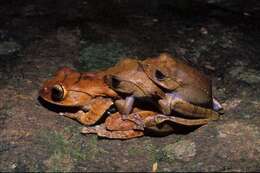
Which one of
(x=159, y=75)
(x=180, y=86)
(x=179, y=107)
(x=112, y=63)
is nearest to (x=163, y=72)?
(x=159, y=75)

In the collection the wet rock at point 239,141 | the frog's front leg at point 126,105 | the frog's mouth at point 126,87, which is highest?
the frog's mouth at point 126,87

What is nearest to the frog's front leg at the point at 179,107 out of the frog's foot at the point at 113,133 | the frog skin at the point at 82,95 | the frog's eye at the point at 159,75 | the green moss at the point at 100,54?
the frog's eye at the point at 159,75

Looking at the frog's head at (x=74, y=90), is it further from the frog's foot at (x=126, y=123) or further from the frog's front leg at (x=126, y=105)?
the frog's foot at (x=126, y=123)

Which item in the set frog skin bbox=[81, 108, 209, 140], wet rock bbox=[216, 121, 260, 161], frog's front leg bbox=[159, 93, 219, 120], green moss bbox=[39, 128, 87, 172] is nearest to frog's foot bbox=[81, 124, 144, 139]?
frog skin bbox=[81, 108, 209, 140]

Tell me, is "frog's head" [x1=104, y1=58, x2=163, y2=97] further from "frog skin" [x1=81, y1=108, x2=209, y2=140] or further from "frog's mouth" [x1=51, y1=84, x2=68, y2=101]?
"frog's mouth" [x1=51, y1=84, x2=68, y2=101]

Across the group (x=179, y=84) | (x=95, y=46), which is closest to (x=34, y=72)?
(x=95, y=46)

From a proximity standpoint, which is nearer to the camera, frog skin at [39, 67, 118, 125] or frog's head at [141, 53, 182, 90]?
frog's head at [141, 53, 182, 90]

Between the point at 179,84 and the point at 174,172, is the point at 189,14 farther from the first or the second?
the point at 174,172
